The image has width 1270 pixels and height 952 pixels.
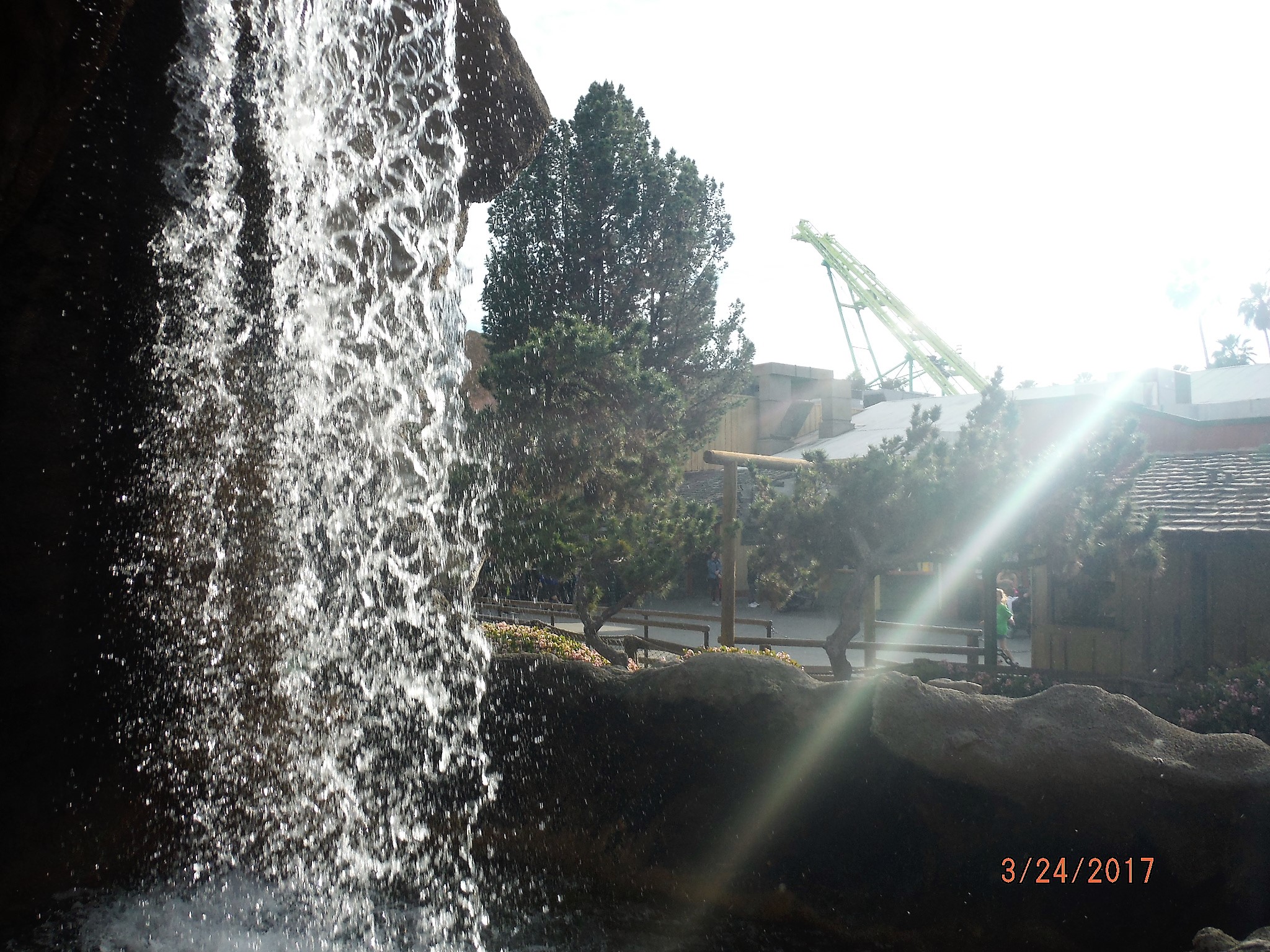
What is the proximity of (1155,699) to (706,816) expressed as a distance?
584 centimetres

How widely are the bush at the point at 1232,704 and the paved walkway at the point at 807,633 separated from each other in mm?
2752

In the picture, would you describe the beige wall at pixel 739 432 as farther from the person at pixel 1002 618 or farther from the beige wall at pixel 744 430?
the person at pixel 1002 618

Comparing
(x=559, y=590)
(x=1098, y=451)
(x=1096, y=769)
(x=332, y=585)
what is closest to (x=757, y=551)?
(x=1098, y=451)

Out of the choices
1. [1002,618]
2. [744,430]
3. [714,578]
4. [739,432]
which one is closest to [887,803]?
[1002,618]

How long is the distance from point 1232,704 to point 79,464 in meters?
7.54

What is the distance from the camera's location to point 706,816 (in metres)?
3.51

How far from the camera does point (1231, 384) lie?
2136 cm

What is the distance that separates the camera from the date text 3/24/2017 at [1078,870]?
9.50 feet

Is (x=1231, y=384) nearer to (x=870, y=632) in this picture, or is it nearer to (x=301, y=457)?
(x=870, y=632)

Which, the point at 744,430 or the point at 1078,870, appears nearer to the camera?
the point at 1078,870

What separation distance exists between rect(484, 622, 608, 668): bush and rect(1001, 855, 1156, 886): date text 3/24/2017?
445cm

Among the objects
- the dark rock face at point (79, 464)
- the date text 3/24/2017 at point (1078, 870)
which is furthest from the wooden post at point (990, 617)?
the dark rock face at point (79, 464)

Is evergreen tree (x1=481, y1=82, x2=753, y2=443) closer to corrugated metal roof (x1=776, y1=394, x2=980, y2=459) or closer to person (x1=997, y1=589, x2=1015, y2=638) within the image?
corrugated metal roof (x1=776, y1=394, x2=980, y2=459)

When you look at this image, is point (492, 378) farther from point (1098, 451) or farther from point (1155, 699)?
point (1155, 699)
